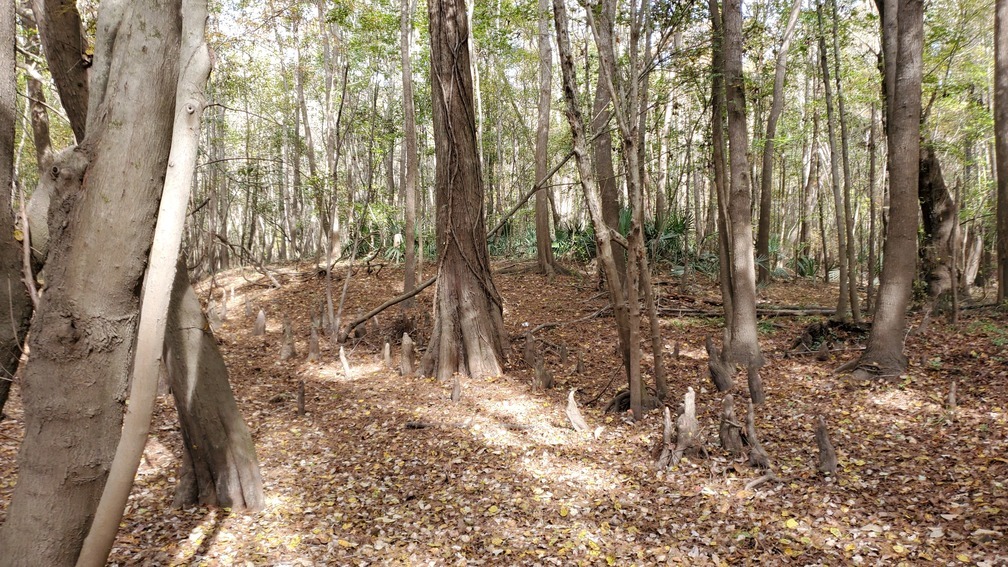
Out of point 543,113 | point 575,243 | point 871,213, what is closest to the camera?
point 871,213

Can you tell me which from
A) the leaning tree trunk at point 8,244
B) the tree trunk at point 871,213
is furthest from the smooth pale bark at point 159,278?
the tree trunk at point 871,213

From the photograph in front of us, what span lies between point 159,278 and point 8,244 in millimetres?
2062

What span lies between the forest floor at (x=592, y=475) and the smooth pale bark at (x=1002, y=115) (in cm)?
128

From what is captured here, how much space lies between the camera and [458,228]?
7812 millimetres

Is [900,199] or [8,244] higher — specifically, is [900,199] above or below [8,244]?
above

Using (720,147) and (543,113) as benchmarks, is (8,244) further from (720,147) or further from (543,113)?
(543,113)

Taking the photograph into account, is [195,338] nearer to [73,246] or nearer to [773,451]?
[73,246]

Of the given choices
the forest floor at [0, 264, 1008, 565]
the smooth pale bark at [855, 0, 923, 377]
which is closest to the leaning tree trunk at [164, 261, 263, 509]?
the forest floor at [0, 264, 1008, 565]

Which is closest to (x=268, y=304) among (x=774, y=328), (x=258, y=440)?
(x=258, y=440)

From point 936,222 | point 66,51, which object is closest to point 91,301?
point 66,51

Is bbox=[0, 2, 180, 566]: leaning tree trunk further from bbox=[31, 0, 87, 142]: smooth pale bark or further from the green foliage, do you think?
the green foliage

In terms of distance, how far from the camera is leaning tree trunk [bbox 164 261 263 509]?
4.09m

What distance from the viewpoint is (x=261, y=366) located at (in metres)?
8.73

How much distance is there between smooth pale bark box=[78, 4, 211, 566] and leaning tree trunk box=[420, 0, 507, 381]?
5.51 m
